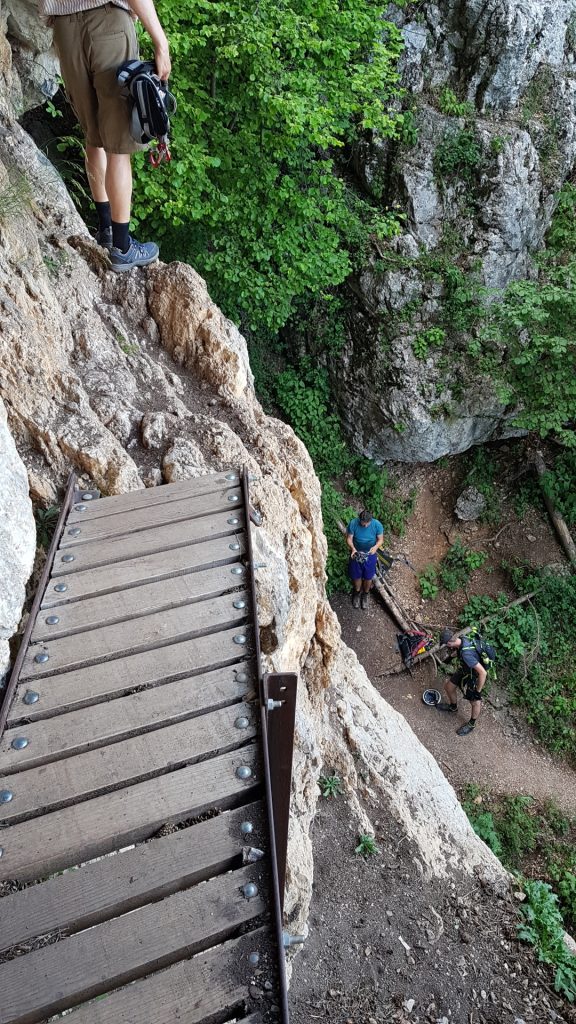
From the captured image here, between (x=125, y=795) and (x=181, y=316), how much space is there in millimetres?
4180

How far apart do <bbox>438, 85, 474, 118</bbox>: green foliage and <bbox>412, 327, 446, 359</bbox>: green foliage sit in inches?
149

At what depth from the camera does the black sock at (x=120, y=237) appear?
5105mm

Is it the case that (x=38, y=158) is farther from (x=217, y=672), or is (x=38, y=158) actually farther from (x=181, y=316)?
(x=217, y=672)

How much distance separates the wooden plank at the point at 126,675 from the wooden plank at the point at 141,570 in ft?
1.47

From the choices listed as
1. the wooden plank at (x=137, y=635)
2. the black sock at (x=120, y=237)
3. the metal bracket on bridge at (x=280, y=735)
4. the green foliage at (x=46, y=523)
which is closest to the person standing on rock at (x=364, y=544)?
the black sock at (x=120, y=237)

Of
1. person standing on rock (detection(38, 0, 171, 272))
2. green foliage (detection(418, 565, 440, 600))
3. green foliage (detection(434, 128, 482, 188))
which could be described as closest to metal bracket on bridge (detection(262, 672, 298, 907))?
person standing on rock (detection(38, 0, 171, 272))

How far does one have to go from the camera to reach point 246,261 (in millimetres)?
8438

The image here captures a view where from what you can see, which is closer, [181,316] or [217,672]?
[217,672]

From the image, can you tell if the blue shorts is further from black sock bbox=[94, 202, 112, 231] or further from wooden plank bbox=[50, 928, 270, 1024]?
wooden plank bbox=[50, 928, 270, 1024]

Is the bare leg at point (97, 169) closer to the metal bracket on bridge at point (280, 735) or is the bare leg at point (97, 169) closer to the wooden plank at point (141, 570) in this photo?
the wooden plank at point (141, 570)

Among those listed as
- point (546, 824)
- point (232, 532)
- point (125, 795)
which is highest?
point (232, 532)

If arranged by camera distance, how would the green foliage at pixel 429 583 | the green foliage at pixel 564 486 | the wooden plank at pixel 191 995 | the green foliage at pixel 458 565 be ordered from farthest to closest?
the green foliage at pixel 564 486 < the green foliage at pixel 458 565 < the green foliage at pixel 429 583 < the wooden plank at pixel 191 995

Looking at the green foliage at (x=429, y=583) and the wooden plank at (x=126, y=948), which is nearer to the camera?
the wooden plank at (x=126, y=948)

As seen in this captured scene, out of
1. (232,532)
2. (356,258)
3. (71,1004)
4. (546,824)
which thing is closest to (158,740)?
(71,1004)
